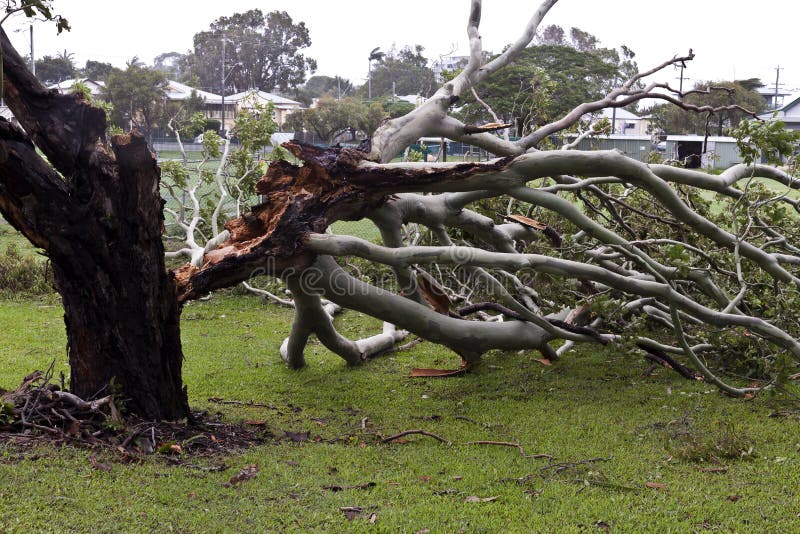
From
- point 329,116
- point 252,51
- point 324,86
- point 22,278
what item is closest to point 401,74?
point 252,51

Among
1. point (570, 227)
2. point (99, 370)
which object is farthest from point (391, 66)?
point (99, 370)

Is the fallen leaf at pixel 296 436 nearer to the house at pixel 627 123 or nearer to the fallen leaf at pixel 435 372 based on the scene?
the fallen leaf at pixel 435 372

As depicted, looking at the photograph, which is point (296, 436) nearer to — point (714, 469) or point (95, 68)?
point (714, 469)

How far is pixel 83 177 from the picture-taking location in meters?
4.85

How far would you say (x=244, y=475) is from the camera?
466 cm

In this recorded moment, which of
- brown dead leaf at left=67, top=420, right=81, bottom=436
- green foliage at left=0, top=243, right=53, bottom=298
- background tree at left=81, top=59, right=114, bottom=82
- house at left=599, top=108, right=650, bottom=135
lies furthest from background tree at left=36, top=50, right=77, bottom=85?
brown dead leaf at left=67, top=420, right=81, bottom=436

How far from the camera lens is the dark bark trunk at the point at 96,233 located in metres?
4.77

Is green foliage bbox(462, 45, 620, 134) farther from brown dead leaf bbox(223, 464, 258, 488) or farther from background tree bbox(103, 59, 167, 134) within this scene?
brown dead leaf bbox(223, 464, 258, 488)

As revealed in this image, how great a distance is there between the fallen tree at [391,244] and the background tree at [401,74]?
50749 millimetres

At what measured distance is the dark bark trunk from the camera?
15.6ft

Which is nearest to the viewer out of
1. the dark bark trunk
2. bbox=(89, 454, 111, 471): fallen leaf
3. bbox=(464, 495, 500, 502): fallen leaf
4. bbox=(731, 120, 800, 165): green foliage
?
bbox=(464, 495, 500, 502): fallen leaf

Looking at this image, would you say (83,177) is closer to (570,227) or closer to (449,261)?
(449,261)

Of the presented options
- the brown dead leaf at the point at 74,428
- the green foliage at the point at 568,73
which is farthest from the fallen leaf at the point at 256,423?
the green foliage at the point at 568,73

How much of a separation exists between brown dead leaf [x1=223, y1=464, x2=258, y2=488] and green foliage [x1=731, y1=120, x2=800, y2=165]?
13.5ft
